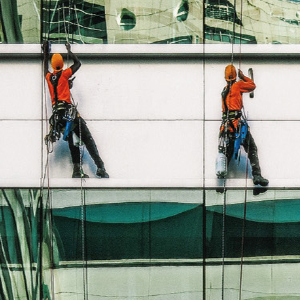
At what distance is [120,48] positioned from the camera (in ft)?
38.1

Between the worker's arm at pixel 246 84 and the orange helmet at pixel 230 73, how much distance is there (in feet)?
0.37

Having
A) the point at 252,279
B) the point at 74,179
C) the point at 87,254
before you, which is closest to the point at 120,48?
the point at 74,179

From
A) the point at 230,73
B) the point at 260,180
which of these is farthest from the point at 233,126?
the point at 260,180

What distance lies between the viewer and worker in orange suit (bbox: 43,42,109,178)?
11312 mm

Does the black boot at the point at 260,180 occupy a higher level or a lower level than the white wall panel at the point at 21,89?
lower

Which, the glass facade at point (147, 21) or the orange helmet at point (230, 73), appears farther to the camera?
the glass facade at point (147, 21)

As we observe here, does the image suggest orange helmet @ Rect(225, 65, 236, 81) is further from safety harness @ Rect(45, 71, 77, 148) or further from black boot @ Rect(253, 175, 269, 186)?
safety harness @ Rect(45, 71, 77, 148)

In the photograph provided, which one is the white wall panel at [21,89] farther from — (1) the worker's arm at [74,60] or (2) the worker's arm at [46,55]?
(1) the worker's arm at [74,60]

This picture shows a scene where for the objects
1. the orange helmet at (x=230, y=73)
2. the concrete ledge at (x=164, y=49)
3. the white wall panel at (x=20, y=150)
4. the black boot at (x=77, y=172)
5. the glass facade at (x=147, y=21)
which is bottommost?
the black boot at (x=77, y=172)

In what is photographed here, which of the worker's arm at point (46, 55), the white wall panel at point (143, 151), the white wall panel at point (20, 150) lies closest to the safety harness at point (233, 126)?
the white wall panel at point (143, 151)

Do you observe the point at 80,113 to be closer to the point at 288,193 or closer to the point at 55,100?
the point at 55,100

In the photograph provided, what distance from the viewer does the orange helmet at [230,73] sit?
11.4 meters

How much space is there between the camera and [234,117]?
37.2 ft

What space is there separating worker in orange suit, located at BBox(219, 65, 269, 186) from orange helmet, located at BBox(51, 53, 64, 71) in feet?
8.07
